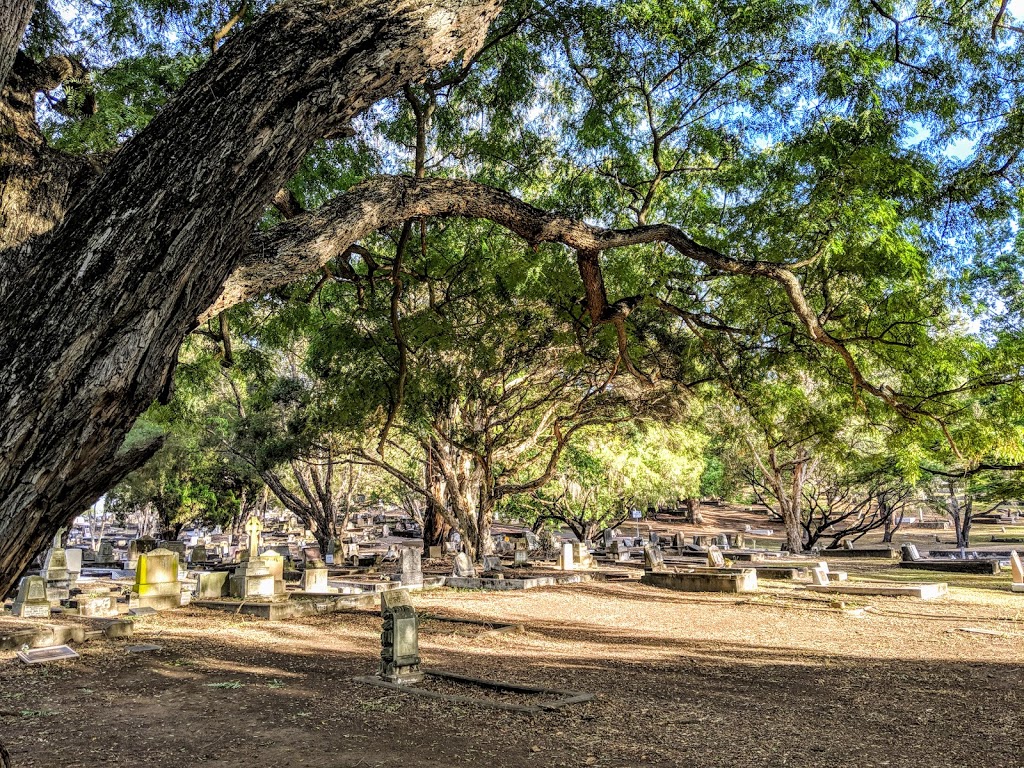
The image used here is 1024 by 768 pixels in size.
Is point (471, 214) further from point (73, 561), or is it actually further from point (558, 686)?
point (73, 561)

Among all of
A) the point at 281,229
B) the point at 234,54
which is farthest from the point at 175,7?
the point at 234,54

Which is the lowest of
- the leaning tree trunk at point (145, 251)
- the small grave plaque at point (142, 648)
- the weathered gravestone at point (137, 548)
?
the small grave plaque at point (142, 648)

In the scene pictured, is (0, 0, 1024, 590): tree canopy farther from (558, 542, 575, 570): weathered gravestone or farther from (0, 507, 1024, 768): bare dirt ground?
(558, 542, 575, 570): weathered gravestone

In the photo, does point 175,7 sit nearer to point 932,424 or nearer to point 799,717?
point 799,717

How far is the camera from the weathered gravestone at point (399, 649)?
9180 mm

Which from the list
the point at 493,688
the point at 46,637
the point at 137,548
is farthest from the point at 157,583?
the point at 137,548

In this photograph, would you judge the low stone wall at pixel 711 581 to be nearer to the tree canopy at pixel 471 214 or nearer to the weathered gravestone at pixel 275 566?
the tree canopy at pixel 471 214

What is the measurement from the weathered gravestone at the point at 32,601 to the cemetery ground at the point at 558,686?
2464 millimetres

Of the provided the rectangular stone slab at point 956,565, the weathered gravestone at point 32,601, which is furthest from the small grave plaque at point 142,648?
the rectangular stone slab at point 956,565

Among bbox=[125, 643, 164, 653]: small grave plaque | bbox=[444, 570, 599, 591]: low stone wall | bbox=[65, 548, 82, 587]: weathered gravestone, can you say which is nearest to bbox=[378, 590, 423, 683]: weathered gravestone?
bbox=[125, 643, 164, 653]: small grave plaque

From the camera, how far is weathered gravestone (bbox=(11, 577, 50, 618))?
14.8 metres

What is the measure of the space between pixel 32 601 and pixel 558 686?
471 inches

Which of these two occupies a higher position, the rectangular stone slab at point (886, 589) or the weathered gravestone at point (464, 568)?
the weathered gravestone at point (464, 568)

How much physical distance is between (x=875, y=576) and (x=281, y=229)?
24861 millimetres
